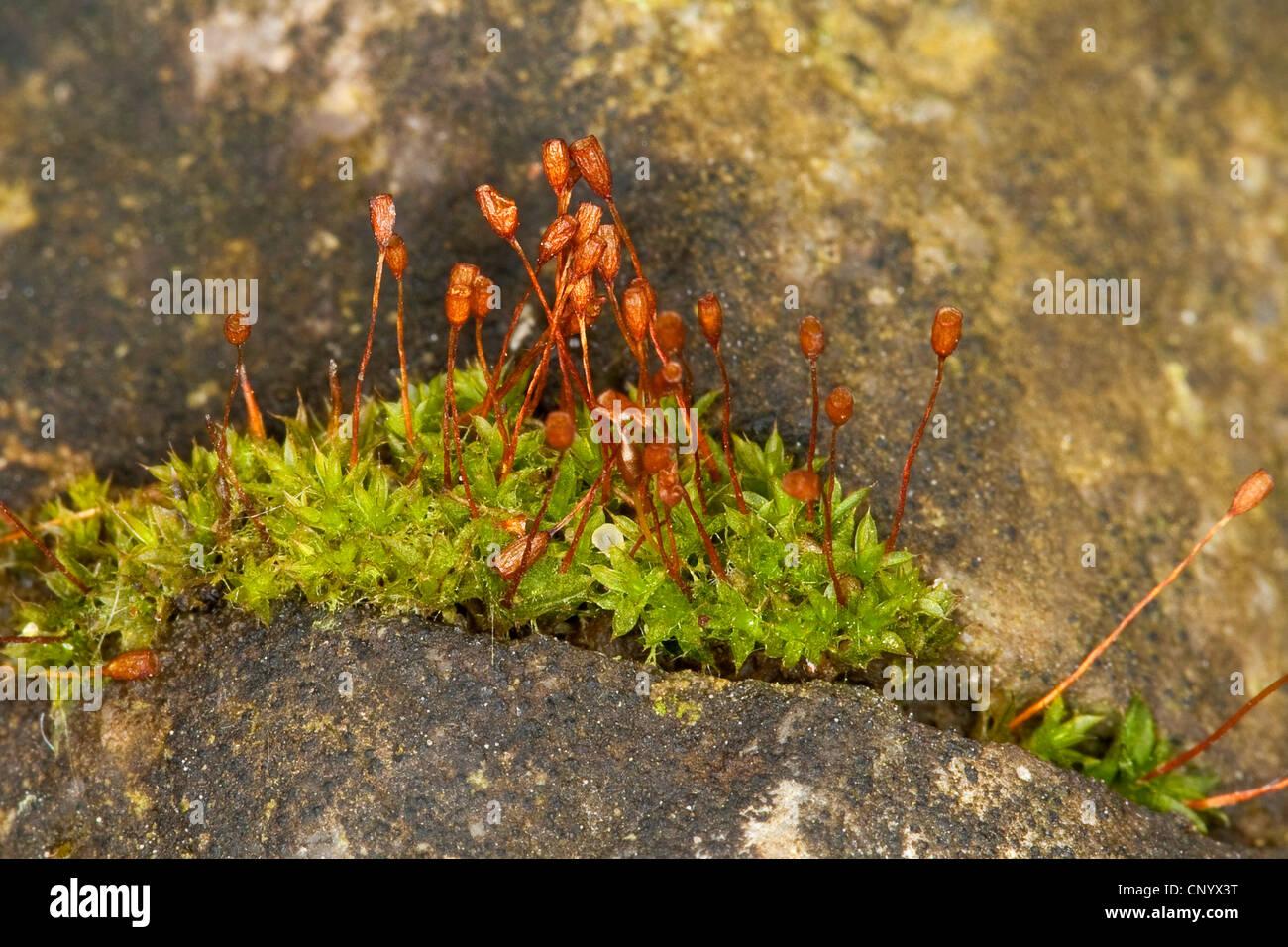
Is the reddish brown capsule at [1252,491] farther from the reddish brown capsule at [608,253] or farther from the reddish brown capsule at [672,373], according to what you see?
the reddish brown capsule at [608,253]

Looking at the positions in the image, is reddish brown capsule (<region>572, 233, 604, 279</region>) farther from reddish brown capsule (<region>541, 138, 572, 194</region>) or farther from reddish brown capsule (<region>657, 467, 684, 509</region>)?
reddish brown capsule (<region>657, 467, 684, 509</region>)

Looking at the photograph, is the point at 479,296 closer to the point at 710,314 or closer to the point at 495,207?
the point at 495,207

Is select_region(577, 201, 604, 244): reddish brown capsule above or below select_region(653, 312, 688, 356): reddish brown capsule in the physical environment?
above

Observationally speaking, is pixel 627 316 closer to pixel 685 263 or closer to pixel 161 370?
pixel 685 263

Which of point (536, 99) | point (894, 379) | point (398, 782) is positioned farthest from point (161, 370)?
point (894, 379)

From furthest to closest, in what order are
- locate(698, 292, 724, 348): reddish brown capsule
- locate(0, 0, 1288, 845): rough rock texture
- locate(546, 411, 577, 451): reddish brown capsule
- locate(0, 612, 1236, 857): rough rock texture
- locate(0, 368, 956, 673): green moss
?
locate(0, 0, 1288, 845): rough rock texture
locate(0, 368, 956, 673): green moss
locate(698, 292, 724, 348): reddish brown capsule
locate(0, 612, 1236, 857): rough rock texture
locate(546, 411, 577, 451): reddish brown capsule

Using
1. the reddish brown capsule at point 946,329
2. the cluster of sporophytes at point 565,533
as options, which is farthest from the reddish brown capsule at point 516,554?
the reddish brown capsule at point 946,329

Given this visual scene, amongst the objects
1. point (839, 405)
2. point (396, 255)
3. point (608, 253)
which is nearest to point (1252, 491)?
point (839, 405)

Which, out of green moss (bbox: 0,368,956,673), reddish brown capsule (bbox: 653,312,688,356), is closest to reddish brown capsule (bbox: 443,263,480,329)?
green moss (bbox: 0,368,956,673)
